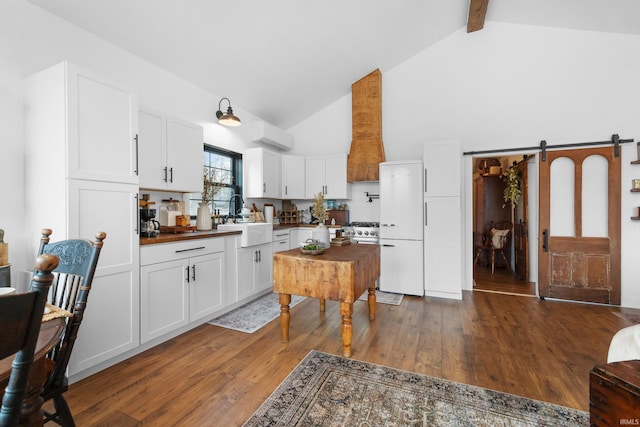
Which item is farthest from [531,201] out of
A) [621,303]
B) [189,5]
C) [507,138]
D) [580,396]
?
[189,5]

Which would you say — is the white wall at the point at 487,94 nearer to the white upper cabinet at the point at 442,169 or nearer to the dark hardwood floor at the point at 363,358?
the white upper cabinet at the point at 442,169

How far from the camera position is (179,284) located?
8.73 feet

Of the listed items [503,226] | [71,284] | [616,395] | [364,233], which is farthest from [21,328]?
[503,226]

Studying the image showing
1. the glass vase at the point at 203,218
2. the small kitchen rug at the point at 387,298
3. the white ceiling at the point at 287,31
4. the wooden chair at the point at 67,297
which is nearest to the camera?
the wooden chair at the point at 67,297

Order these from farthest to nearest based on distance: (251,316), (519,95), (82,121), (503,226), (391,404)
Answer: (503,226) → (519,95) → (251,316) → (82,121) → (391,404)

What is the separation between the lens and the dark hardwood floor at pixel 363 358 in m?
1.78

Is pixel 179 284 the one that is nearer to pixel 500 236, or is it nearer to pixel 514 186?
pixel 500 236

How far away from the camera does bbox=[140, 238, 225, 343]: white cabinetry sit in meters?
2.40

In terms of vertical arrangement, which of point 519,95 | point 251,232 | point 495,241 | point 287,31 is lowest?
point 495,241

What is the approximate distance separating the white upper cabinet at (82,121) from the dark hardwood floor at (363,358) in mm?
1494

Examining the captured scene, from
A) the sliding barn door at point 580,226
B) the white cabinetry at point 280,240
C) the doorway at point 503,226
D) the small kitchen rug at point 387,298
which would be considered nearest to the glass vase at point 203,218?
the white cabinetry at point 280,240

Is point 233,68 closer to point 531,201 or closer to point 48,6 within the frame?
point 48,6

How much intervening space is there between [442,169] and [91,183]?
389cm

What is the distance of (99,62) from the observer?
2535mm
